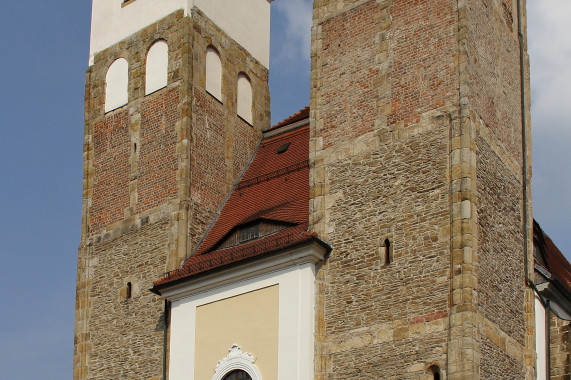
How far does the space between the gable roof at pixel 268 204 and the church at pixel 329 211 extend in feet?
0.20

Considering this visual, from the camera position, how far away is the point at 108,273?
25359mm

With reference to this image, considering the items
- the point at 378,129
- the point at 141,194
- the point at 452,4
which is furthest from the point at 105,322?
the point at 452,4

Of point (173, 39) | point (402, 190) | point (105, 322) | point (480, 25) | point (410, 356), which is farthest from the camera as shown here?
point (173, 39)

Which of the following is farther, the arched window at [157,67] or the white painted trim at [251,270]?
the arched window at [157,67]

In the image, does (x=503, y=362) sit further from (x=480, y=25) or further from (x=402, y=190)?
(x=480, y=25)

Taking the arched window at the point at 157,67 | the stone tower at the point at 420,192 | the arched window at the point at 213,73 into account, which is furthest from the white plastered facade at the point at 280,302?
the arched window at the point at 213,73

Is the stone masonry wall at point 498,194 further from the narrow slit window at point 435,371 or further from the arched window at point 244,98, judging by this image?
the arched window at point 244,98

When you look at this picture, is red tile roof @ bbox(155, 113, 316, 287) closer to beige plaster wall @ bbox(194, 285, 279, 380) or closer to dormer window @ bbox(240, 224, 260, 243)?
dormer window @ bbox(240, 224, 260, 243)

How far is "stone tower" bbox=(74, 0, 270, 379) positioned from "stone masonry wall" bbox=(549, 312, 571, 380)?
7409 mm

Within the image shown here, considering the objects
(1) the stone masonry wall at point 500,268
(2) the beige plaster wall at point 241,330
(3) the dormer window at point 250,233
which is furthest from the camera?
(3) the dormer window at point 250,233

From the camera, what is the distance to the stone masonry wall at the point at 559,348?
78.7 ft

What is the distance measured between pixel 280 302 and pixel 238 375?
158cm

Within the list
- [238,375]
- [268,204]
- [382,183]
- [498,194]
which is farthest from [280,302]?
[498,194]

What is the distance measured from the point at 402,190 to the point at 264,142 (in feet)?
23.6
